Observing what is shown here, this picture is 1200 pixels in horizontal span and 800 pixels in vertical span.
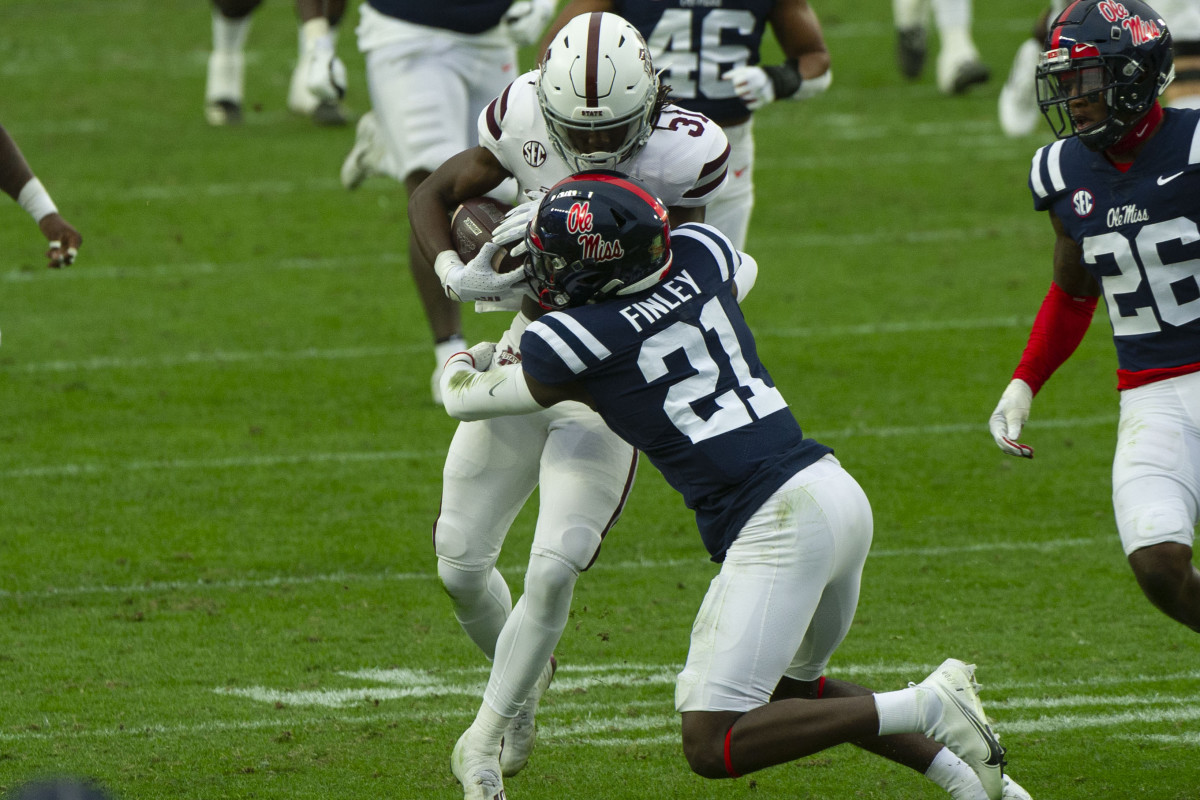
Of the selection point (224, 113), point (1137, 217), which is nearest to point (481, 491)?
point (1137, 217)

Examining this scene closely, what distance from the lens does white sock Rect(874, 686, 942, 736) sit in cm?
331

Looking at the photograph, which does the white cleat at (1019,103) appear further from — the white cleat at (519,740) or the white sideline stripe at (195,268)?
the white cleat at (519,740)

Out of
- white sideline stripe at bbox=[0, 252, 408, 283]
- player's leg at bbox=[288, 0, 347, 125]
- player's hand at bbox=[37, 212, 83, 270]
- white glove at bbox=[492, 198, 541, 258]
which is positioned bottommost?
white sideline stripe at bbox=[0, 252, 408, 283]

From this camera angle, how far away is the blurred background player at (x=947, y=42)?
12.3m

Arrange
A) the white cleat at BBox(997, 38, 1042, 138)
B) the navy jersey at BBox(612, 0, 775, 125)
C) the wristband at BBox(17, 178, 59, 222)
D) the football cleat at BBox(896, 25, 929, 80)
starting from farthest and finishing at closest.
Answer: the football cleat at BBox(896, 25, 929, 80) → the white cleat at BBox(997, 38, 1042, 138) → the navy jersey at BBox(612, 0, 775, 125) → the wristband at BBox(17, 178, 59, 222)

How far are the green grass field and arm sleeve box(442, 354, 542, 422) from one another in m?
0.85

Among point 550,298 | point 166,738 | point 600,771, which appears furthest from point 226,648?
point 550,298

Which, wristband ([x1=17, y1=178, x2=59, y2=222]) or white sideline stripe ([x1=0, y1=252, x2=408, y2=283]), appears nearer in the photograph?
wristband ([x1=17, y1=178, x2=59, y2=222])

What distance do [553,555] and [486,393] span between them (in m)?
0.38

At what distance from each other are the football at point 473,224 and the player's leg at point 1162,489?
57.8 inches

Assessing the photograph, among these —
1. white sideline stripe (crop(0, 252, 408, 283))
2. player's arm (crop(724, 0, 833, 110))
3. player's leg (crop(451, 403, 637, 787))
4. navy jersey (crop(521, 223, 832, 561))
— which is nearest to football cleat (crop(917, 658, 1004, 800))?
navy jersey (crop(521, 223, 832, 561))

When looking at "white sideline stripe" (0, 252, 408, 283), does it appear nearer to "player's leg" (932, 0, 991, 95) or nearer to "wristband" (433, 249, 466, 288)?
"player's leg" (932, 0, 991, 95)

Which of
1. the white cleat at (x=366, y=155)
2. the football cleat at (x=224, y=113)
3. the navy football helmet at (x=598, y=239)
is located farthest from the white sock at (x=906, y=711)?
the football cleat at (x=224, y=113)

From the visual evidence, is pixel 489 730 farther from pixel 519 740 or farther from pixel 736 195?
pixel 736 195
